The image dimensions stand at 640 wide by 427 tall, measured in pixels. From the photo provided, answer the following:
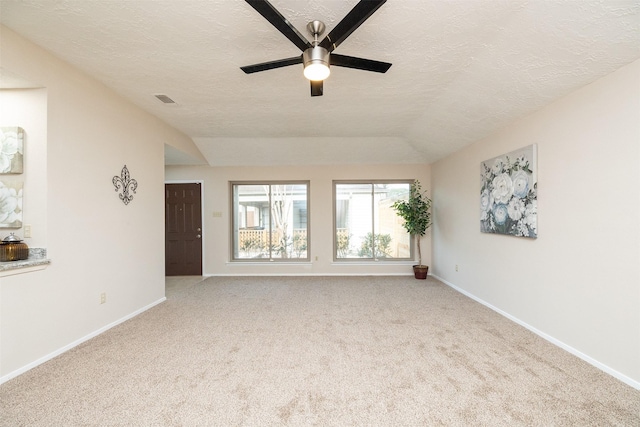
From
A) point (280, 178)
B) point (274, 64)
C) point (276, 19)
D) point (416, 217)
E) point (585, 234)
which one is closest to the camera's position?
point (276, 19)

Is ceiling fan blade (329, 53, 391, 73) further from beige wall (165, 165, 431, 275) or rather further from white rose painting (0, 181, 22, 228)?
beige wall (165, 165, 431, 275)

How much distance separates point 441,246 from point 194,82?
4.79 meters

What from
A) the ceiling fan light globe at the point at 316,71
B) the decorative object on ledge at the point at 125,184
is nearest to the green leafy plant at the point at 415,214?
the ceiling fan light globe at the point at 316,71

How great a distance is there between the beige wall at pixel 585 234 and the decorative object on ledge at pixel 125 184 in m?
4.64

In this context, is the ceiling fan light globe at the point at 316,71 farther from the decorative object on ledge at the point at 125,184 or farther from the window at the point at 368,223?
the window at the point at 368,223

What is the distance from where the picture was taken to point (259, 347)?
2.56 m

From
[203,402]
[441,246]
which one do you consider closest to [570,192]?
[441,246]

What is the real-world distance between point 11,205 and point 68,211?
0.37 m

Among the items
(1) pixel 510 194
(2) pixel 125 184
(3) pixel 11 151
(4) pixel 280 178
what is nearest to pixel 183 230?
(4) pixel 280 178

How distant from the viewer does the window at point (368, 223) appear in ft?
18.8

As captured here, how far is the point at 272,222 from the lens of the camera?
580 centimetres

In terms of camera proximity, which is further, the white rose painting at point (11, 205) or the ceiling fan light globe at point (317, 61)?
the white rose painting at point (11, 205)

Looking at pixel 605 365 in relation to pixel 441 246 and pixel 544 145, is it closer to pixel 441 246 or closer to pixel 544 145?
pixel 544 145

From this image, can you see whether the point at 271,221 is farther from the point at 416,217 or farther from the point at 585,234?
the point at 585,234
